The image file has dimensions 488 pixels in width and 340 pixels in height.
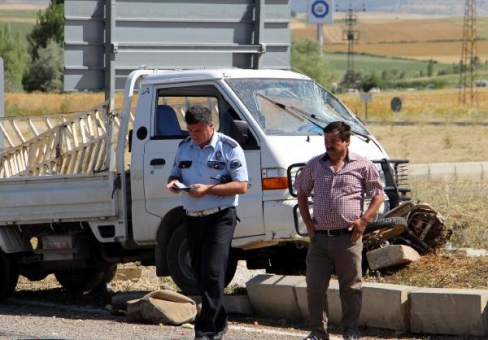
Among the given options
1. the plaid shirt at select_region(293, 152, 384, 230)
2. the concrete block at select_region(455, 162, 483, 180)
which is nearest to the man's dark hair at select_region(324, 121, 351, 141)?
the plaid shirt at select_region(293, 152, 384, 230)

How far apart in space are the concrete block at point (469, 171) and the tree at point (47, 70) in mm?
72770

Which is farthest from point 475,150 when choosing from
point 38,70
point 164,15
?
point 38,70

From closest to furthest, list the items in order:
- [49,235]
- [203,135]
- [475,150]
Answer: [203,135], [49,235], [475,150]

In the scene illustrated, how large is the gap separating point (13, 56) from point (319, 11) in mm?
29923

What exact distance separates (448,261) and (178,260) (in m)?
2.56

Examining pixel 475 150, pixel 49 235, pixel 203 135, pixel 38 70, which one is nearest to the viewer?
pixel 203 135

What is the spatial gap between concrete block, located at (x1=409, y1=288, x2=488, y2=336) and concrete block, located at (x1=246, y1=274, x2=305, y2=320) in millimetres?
1214

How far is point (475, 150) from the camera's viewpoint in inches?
1334

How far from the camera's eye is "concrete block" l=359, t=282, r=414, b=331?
9.34 m

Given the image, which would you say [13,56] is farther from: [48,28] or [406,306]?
[406,306]

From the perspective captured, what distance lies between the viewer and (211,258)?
28.1 ft

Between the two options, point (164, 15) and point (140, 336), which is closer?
point (140, 336)

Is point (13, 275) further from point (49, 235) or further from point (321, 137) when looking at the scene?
point (321, 137)

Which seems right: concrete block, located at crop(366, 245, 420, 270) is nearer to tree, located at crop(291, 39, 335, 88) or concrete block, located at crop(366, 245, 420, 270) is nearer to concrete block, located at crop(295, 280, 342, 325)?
concrete block, located at crop(295, 280, 342, 325)
